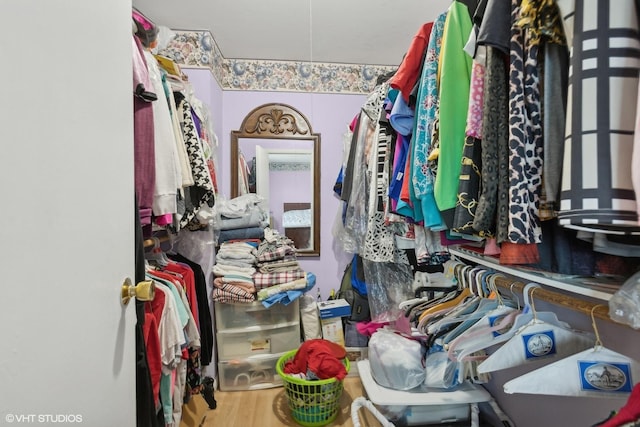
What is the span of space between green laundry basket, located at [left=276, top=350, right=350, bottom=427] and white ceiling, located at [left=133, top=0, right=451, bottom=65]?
6.88 feet

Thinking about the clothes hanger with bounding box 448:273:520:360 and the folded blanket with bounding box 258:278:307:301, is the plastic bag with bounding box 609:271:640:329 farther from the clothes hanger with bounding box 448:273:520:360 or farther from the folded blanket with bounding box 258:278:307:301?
the folded blanket with bounding box 258:278:307:301

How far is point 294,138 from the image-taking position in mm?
2320

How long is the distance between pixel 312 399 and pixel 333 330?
0.55m

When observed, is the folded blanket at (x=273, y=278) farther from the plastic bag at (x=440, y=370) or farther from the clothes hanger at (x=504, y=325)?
the clothes hanger at (x=504, y=325)

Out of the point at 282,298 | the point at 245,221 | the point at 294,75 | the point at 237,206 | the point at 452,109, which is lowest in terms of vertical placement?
the point at 282,298

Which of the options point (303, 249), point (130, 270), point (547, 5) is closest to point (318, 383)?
point (303, 249)

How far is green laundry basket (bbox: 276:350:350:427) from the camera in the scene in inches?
60.7

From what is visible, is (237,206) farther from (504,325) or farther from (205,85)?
(504,325)

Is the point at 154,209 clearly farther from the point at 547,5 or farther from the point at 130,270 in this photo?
Result: the point at 547,5

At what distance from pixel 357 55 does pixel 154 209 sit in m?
1.93

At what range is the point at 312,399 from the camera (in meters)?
1.55

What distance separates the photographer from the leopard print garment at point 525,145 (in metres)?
0.58

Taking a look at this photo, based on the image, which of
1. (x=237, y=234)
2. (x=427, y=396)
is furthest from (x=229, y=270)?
(x=427, y=396)

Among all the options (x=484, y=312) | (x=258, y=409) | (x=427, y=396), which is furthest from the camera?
(x=258, y=409)
